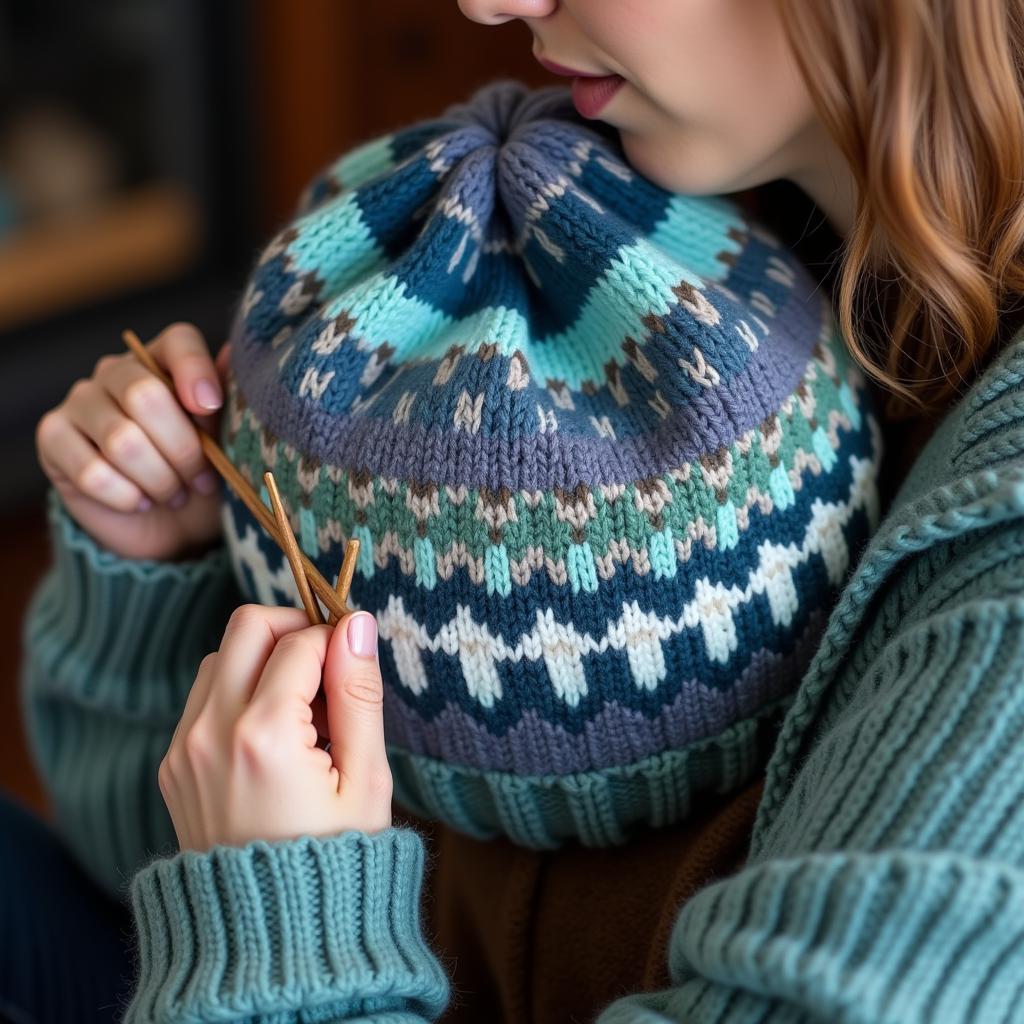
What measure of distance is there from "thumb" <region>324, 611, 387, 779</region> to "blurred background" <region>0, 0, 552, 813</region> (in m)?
1.44

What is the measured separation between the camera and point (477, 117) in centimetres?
80

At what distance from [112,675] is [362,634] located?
0.34 meters

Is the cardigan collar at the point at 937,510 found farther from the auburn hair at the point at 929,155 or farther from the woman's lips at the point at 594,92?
the woman's lips at the point at 594,92

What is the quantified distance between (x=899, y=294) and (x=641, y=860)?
388 mm

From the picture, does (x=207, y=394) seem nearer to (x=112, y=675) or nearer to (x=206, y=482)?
(x=206, y=482)

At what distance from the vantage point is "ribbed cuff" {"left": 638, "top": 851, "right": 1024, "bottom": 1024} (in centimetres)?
52

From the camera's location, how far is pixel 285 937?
622 millimetres

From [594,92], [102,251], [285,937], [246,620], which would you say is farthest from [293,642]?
[102,251]

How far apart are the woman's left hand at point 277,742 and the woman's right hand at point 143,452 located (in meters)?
0.20

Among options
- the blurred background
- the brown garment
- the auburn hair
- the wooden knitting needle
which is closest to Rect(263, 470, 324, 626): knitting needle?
the wooden knitting needle

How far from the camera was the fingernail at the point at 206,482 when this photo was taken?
0.87m

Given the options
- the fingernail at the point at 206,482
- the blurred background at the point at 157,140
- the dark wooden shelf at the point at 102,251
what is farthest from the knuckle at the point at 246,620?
the dark wooden shelf at the point at 102,251

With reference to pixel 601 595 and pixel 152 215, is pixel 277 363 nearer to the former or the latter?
pixel 601 595

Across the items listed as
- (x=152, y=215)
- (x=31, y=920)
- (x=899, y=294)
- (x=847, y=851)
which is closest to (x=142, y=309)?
(x=152, y=215)
